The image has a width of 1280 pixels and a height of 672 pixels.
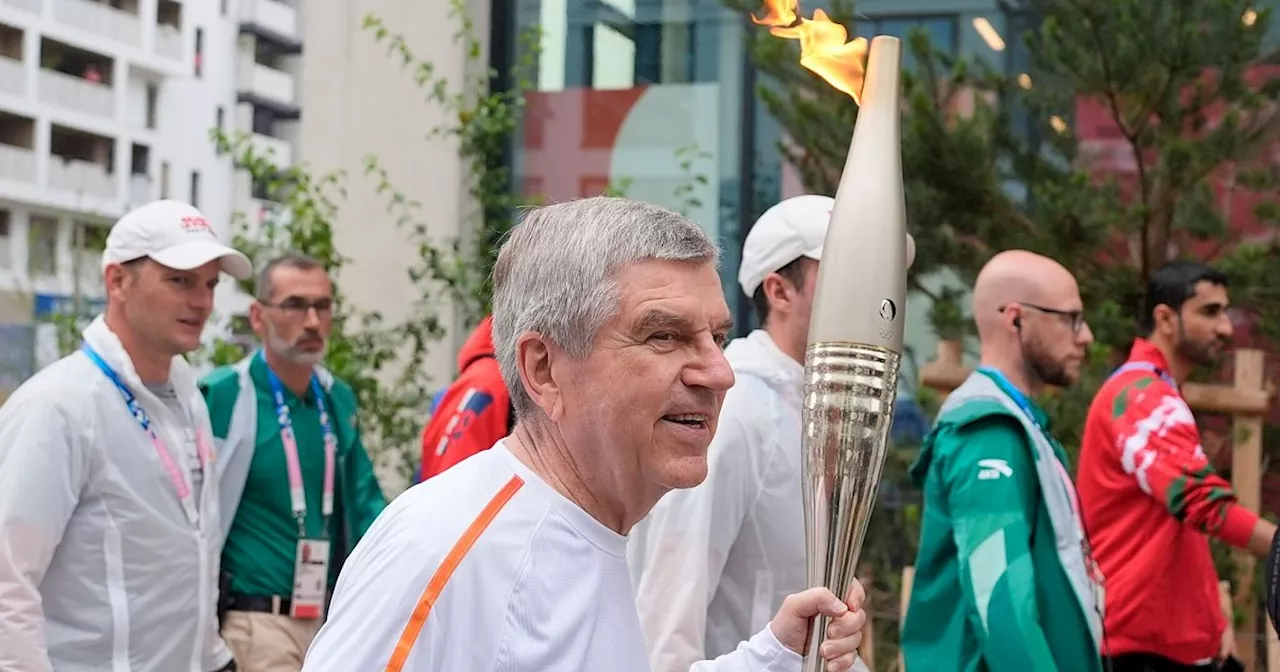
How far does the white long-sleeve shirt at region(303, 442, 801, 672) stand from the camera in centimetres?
220

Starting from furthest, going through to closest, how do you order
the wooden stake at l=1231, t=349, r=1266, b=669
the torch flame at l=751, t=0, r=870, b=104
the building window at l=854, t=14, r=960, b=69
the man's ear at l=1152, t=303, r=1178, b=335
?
the building window at l=854, t=14, r=960, b=69 < the wooden stake at l=1231, t=349, r=1266, b=669 < the man's ear at l=1152, t=303, r=1178, b=335 < the torch flame at l=751, t=0, r=870, b=104

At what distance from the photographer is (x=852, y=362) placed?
2.47 meters

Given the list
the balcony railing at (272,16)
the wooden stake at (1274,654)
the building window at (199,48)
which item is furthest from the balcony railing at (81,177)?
the wooden stake at (1274,654)

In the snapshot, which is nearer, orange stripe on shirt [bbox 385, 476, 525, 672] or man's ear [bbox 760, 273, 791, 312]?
orange stripe on shirt [bbox 385, 476, 525, 672]

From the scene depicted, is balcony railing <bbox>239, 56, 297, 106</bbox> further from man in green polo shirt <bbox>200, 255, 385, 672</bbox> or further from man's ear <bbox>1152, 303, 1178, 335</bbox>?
man's ear <bbox>1152, 303, 1178, 335</bbox>

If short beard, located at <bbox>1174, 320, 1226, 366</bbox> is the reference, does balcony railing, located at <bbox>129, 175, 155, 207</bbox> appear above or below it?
above

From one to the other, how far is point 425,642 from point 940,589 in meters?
2.61

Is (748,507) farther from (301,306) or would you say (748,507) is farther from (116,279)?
(301,306)

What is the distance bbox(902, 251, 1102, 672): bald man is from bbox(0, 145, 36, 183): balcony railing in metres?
5.63

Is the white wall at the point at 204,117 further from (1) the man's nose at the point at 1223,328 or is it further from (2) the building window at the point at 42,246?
(1) the man's nose at the point at 1223,328

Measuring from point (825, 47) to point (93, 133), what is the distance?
6.87 metres

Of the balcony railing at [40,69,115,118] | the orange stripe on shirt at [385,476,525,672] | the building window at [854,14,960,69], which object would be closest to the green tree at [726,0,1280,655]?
the building window at [854,14,960,69]

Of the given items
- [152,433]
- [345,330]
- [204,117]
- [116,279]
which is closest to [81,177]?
[204,117]

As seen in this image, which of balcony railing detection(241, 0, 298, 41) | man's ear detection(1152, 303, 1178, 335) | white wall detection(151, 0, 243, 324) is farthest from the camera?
balcony railing detection(241, 0, 298, 41)
